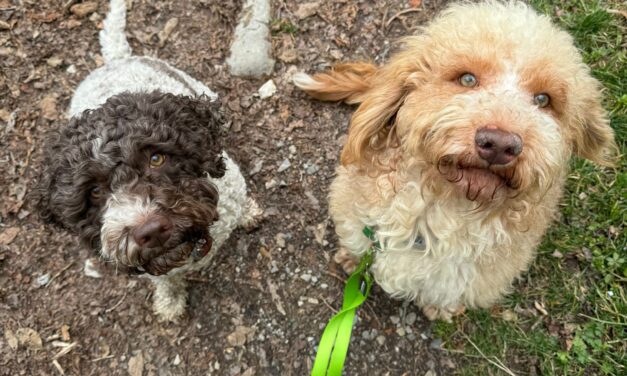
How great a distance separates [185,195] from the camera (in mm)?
2777

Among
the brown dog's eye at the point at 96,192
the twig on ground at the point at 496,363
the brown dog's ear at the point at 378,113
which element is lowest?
the twig on ground at the point at 496,363

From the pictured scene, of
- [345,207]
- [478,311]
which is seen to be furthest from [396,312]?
[345,207]

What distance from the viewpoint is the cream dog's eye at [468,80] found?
219 cm

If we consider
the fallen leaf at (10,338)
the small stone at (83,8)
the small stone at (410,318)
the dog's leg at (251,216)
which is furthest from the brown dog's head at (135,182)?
the small stone at (83,8)

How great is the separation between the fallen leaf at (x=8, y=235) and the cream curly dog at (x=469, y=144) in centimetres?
288

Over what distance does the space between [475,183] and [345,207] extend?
1294 mm

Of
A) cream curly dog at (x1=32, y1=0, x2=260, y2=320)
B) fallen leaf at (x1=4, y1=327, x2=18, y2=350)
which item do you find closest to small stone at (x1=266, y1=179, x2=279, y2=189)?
cream curly dog at (x1=32, y1=0, x2=260, y2=320)

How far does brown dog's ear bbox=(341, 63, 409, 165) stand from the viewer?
245cm

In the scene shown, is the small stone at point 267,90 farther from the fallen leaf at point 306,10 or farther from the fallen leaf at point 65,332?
the fallen leaf at point 65,332

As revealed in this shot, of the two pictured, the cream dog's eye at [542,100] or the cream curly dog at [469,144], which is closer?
the cream curly dog at [469,144]

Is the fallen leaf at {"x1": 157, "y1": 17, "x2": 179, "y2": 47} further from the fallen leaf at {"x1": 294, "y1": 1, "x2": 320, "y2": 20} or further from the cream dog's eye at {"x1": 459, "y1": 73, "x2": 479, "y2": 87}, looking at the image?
the cream dog's eye at {"x1": 459, "y1": 73, "x2": 479, "y2": 87}

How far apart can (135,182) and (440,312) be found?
2483mm

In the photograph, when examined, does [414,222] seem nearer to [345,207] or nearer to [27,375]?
[345,207]

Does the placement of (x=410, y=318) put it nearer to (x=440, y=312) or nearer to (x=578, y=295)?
(x=440, y=312)
